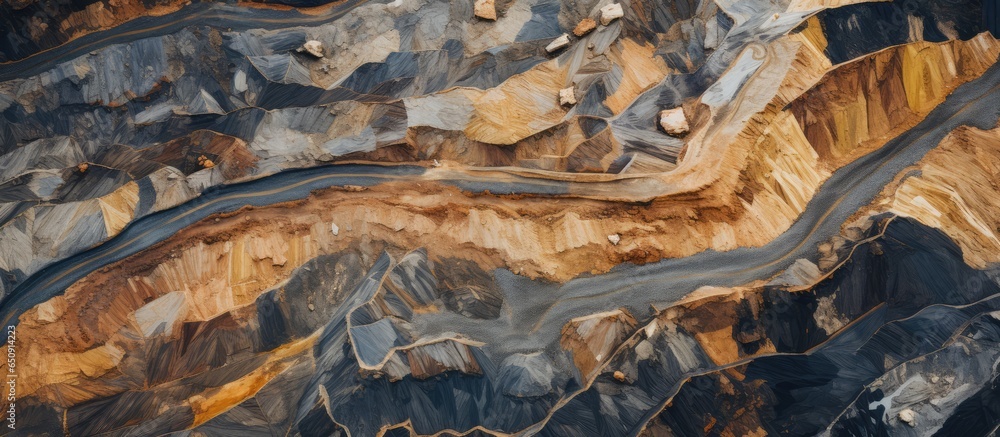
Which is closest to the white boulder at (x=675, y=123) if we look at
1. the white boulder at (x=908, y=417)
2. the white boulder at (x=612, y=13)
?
the white boulder at (x=612, y=13)

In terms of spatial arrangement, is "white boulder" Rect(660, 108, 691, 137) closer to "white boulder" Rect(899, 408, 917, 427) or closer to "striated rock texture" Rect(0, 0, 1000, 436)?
"striated rock texture" Rect(0, 0, 1000, 436)

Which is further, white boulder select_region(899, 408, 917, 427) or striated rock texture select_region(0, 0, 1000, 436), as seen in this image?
striated rock texture select_region(0, 0, 1000, 436)

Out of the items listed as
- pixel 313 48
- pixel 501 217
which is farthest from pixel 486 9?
pixel 501 217

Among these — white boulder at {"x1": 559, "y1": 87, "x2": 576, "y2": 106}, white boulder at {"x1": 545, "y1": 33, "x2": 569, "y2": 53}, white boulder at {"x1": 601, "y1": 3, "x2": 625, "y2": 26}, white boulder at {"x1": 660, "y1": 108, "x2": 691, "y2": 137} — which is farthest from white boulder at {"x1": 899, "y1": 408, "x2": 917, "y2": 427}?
white boulder at {"x1": 545, "y1": 33, "x2": 569, "y2": 53}

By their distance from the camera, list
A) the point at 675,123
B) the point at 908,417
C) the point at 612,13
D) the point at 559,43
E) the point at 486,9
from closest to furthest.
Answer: the point at 908,417 → the point at 675,123 → the point at 612,13 → the point at 559,43 → the point at 486,9

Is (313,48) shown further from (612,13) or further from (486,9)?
(612,13)

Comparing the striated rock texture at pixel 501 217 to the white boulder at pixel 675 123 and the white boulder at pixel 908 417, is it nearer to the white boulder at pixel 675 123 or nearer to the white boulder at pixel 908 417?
the white boulder at pixel 908 417

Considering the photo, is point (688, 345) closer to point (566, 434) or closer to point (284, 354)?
point (566, 434)

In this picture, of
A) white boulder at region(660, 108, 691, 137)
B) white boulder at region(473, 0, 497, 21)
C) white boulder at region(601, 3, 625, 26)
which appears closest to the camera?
white boulder at region(660, 108, 691, 137)
